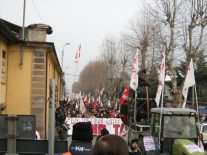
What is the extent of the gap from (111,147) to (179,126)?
39.9ft

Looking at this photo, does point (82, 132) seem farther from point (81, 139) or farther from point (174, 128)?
point (174, 128)

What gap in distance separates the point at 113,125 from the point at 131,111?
14.5 ft

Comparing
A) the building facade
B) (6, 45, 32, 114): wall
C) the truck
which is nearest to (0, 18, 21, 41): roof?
the building facade

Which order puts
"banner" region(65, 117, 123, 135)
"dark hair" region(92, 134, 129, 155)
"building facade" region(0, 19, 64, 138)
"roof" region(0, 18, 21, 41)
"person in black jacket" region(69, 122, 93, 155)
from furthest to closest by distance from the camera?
"banner" region(65, 117, 123, 135) → "building facade" region(0, 19, 64, 138) → "roof" region(0, 18, 21, 41) → "person in black jacket" region(69, 122, 93, 155) → "dark hair" region(92, 134, 129, 155)

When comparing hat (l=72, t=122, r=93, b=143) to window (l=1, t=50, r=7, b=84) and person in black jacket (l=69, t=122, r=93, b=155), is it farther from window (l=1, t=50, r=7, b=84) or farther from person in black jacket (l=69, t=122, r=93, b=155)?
window (l=1, t=50, r=7, b=84)

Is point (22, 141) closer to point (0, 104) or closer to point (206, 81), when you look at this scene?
point (0, 104)

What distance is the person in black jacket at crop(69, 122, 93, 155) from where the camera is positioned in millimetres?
6008

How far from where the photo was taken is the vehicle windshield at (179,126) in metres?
15.1

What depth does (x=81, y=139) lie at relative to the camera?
6.10 meters

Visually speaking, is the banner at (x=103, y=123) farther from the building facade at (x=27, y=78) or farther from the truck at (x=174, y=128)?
the truck at (x=174, y=128)

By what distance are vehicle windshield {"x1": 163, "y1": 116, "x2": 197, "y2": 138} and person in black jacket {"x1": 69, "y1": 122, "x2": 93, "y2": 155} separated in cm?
933

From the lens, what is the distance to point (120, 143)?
336 centimetres

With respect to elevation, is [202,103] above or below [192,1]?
below

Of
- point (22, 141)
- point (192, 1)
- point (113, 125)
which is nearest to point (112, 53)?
point (192, 1)
